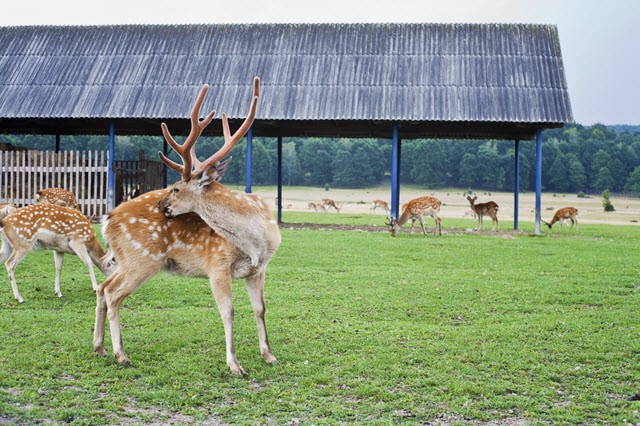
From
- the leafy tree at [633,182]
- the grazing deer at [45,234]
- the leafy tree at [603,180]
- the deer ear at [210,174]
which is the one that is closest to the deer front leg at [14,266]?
the grazing deer at [45,234]

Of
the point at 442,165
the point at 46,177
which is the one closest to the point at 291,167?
the point at 442,165

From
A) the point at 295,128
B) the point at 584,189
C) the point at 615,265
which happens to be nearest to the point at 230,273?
the point at 615,265

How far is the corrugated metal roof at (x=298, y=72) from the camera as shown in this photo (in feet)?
64.0

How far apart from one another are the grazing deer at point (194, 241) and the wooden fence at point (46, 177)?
45.3 ft

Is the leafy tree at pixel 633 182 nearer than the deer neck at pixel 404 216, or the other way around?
the deer neck at pixel 404 216

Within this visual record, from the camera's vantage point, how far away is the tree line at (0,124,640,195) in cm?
7412

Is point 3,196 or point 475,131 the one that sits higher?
point 475,131

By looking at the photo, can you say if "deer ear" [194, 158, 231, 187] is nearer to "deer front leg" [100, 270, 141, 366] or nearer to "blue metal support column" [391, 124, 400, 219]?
"deer front leg" [100, 270, 141, 366]

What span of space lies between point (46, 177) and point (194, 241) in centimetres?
1496

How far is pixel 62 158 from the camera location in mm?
19453

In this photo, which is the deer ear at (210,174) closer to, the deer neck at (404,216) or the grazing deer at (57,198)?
the grazing deer at (57,198)

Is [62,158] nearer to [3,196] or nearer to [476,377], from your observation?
[3,196]

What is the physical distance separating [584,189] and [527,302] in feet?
240

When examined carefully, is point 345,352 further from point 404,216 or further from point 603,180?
point 603,180
